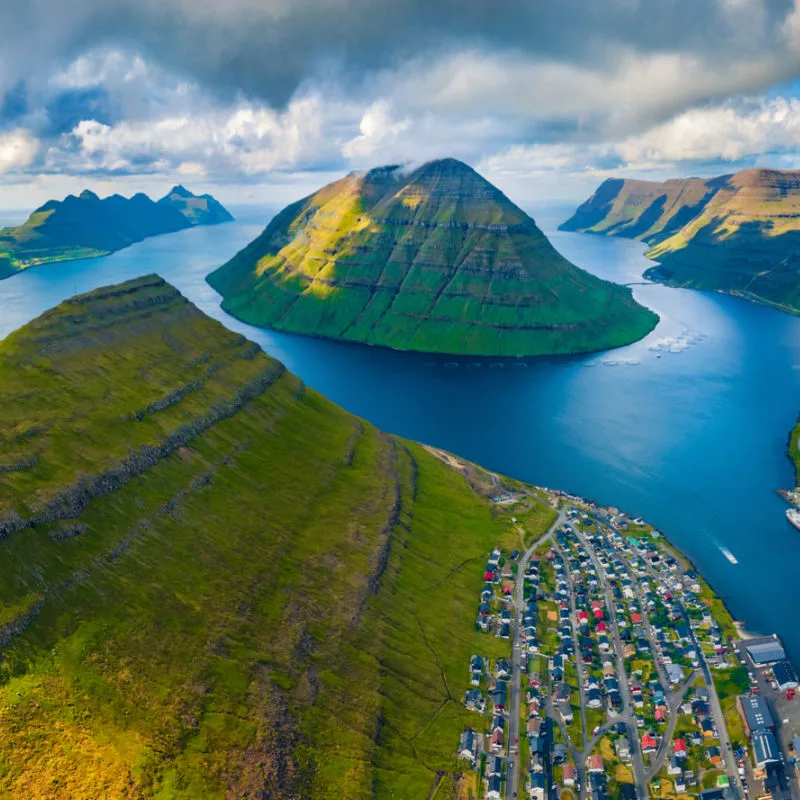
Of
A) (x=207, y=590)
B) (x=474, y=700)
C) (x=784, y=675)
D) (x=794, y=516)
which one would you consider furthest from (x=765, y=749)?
(x=207, y=590)

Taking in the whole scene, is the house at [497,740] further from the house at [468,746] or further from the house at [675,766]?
the house at [675,766]

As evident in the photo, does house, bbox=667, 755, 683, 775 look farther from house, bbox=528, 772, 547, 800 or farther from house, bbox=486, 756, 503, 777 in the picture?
house, bbox=486, 756, 503, 777

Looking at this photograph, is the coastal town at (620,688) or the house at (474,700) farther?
the house at (474,700)

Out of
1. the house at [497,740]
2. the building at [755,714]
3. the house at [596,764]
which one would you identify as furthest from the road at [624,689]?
the house at [497,740]

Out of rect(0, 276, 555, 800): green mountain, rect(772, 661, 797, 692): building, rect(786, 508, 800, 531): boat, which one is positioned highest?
rect(0, 276, 555, 800): green mountain

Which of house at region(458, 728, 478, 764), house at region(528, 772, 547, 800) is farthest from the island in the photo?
house at region(458, 728, 478, 764)

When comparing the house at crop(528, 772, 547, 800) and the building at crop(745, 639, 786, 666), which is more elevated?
the house at crop(528, 772, 547, 800)

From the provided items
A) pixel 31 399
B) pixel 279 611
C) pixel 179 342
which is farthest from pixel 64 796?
pixel 179 342

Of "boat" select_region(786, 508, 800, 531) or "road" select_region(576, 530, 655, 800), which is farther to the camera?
"boat" select_region(786, 508, 800, 531)
